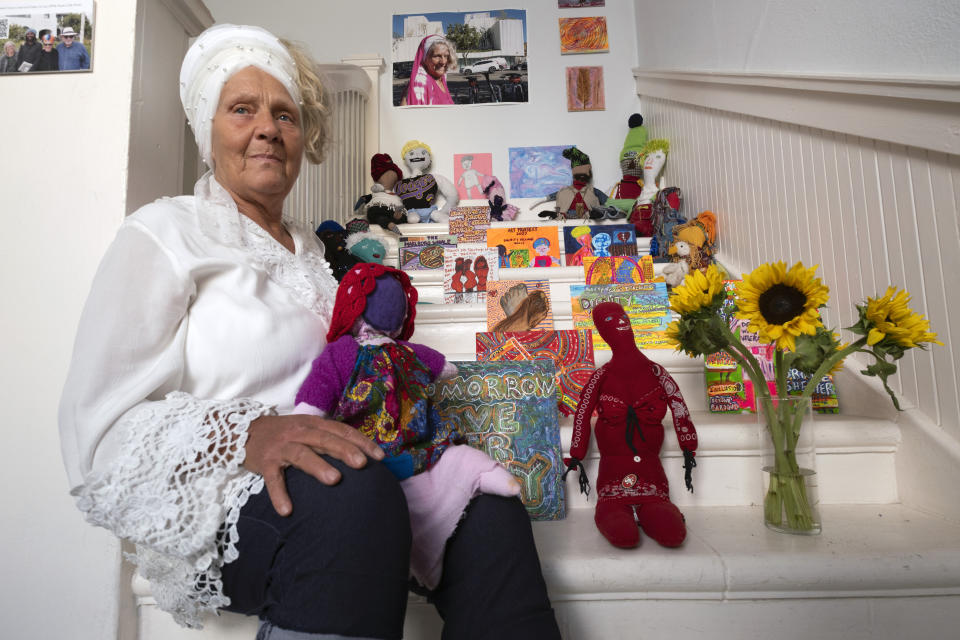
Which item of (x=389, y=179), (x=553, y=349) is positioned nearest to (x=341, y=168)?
(x=389, y=179)

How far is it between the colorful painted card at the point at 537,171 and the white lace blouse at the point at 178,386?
2.24 meters

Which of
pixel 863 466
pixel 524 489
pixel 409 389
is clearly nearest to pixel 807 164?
pixel 863 466

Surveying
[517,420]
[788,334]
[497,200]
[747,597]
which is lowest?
[747,597]

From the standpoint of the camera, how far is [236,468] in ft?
1.73

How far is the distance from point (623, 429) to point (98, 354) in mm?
784

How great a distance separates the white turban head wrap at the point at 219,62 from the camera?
801 millimetres

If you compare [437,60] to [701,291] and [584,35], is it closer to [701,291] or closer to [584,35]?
[584,35]

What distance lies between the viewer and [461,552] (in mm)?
619

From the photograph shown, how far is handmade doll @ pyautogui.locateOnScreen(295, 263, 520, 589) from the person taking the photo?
2.07 ft

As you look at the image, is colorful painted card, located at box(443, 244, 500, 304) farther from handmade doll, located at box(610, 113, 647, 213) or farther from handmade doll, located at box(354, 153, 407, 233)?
handmade doll, located at box(610, 113, 647, 213)

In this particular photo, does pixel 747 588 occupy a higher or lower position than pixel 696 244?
lower

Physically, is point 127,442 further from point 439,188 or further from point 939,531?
point 439,188

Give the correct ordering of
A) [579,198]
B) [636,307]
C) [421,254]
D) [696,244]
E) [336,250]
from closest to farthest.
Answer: [636,307]
[336,250]
[696,244]
[421,254]
[579,198]

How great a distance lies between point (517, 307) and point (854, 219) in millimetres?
807
